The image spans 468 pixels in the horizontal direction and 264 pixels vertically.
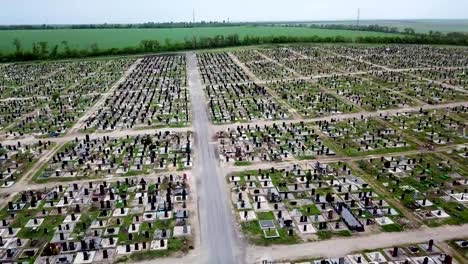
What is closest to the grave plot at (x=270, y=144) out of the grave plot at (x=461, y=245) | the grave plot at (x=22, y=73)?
the grave plot at (x=461, y=245)

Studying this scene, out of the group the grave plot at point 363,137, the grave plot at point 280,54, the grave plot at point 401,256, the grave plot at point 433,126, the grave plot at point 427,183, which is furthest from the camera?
the grave plot at point 280,54

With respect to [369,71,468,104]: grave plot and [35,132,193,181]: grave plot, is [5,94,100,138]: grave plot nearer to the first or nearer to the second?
[35,132,193,181]: grave plot

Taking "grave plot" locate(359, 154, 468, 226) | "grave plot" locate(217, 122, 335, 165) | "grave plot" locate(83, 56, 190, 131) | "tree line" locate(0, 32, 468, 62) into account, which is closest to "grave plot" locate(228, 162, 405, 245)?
"grave plot" locate(359, 154, 468, 226)

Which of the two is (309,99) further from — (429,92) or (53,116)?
(53,116)

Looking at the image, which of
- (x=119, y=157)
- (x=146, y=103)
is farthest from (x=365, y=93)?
(x=119, y=157)

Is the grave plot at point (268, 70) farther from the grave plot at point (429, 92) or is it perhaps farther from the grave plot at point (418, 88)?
the grave plot at point (429, 92)

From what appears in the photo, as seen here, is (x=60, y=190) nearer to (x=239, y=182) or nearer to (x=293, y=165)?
(x=239, y=182)
